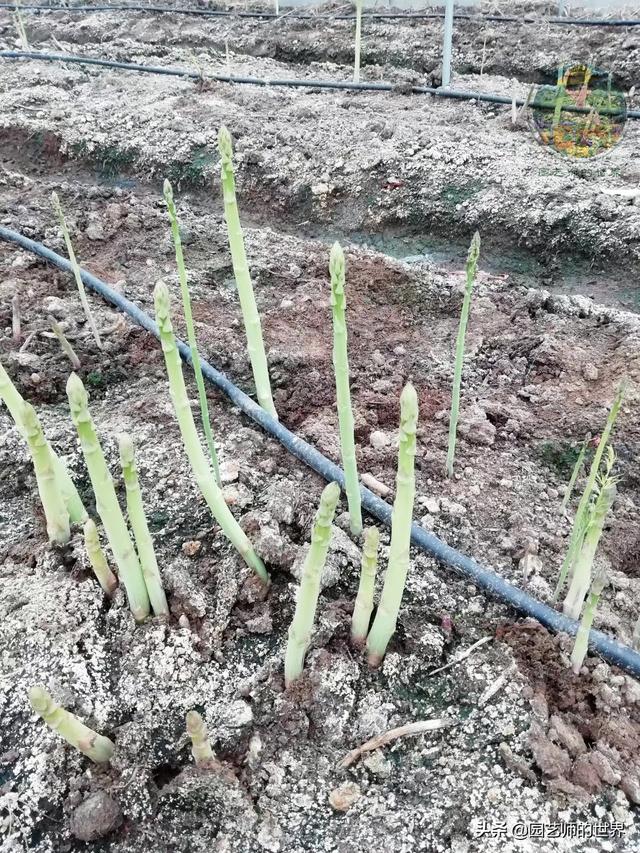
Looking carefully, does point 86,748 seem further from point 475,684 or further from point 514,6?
point 514,6

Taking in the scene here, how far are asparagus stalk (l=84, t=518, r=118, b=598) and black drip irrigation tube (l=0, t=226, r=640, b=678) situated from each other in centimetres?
68

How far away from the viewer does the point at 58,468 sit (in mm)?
1525

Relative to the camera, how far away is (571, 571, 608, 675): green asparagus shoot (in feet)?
3.71

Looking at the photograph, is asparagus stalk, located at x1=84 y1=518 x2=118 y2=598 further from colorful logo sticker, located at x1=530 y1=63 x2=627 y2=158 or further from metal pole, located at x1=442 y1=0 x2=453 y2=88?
metal pole, located at x1=442 y1=0 x2=453 y2=88

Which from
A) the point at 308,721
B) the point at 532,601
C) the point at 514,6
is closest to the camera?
the point at 308,721

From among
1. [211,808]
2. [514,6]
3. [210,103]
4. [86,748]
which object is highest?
[514,6]

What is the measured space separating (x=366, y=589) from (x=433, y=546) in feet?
1.40

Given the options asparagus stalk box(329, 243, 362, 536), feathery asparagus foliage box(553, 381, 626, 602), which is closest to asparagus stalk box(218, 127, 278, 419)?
asparagus stalk box(329, 243, 362, 536)

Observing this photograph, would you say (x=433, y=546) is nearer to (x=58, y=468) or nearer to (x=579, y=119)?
(x=58, y=468)

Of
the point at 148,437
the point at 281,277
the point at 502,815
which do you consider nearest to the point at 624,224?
the point at 281,277

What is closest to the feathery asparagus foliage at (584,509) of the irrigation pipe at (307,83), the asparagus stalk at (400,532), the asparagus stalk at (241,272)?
the asparagus stalk at (400,532)

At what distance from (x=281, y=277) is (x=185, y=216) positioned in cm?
92

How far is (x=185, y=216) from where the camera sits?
3529 millimetres

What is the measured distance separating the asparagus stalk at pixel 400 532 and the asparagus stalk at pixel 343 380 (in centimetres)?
24
